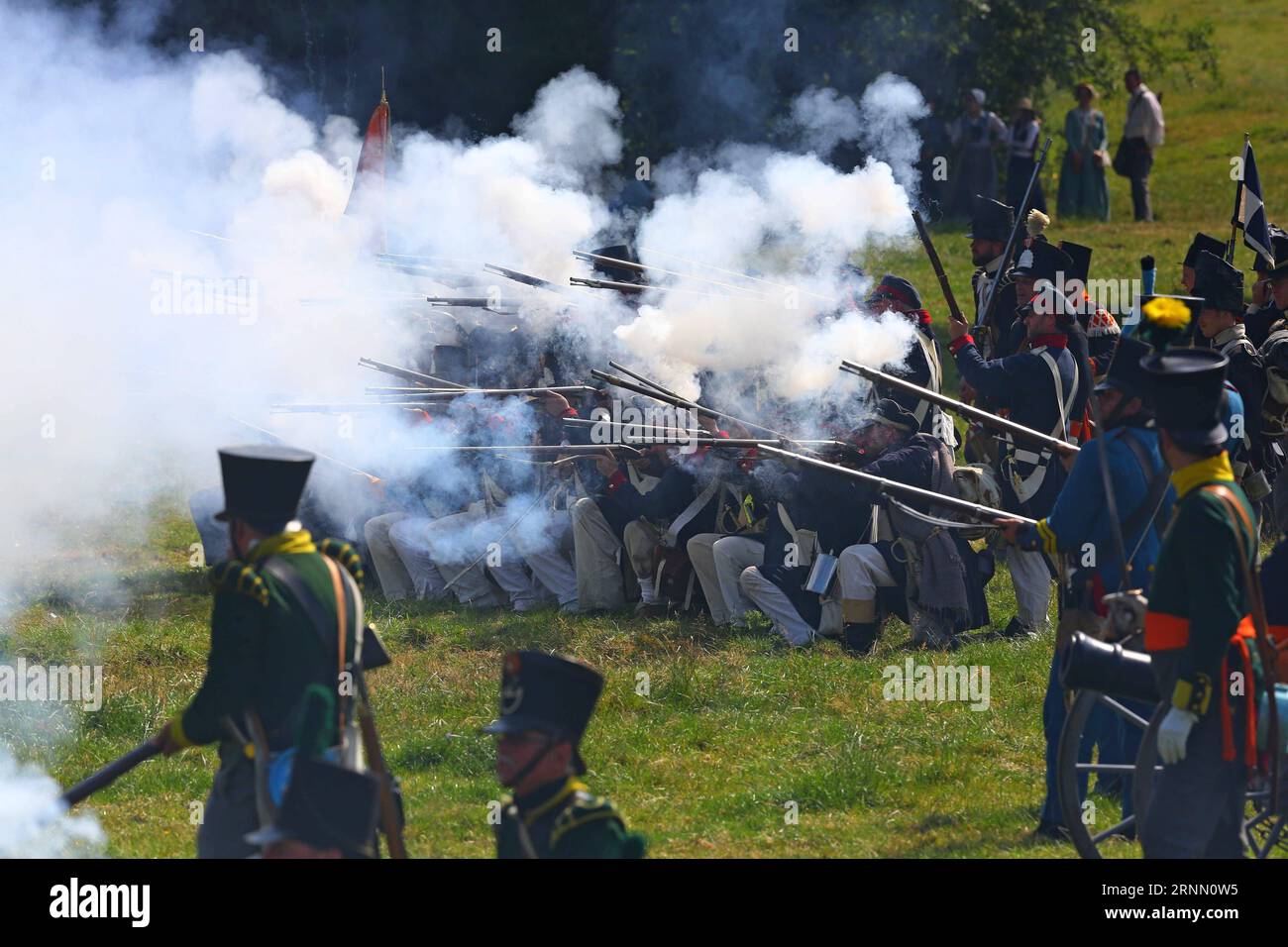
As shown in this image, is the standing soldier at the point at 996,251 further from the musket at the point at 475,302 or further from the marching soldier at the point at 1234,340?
the musket at the point at 475,302

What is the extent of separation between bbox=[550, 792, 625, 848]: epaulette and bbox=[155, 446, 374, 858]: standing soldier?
80 cm

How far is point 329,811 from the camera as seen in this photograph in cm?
449

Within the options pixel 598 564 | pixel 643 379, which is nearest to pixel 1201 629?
pixel 643 379

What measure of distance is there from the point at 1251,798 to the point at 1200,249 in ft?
18.2

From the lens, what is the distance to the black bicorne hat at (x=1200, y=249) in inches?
394

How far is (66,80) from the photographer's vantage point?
10680 mm

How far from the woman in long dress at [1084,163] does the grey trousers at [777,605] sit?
1399 centimetres

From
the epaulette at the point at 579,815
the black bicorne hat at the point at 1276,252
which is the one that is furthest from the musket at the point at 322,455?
the epaulette at the point at 579,815

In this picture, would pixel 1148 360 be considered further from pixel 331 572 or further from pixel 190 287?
pixel 190 287

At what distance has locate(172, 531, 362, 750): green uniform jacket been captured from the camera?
500 centimetres

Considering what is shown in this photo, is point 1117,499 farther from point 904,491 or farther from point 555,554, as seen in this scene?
point 555,554

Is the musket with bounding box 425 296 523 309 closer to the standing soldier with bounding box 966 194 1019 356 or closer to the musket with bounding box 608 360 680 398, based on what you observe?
the musket with bounding box 608 360 680 398
